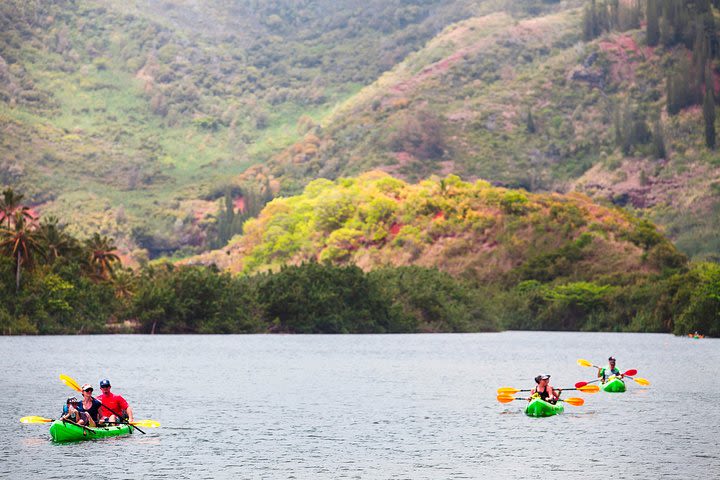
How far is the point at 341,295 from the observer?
128 m

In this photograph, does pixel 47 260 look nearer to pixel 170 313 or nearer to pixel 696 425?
pixel 170 313

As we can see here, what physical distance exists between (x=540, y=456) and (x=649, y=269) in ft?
341

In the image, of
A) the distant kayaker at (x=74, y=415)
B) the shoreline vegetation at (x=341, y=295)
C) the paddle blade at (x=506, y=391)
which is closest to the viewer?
the distant kayaker at (x=74, y=415)

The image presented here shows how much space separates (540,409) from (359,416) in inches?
314

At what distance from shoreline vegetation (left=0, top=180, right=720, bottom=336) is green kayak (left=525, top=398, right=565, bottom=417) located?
200 ft

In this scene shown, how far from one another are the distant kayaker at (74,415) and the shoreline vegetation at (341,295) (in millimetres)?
64298

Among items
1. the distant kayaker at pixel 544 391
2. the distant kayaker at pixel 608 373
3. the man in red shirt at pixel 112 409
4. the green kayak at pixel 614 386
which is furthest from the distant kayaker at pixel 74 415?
the distant kayaker at pixel 608 373

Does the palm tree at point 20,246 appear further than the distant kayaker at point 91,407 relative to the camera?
Yes

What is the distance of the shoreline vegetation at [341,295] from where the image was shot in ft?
366

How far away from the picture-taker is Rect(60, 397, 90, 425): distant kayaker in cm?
4461

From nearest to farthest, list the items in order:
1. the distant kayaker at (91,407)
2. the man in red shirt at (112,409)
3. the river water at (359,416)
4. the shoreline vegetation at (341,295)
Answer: the river water at (359,416)
the distant kayaker at (91,407)
the man in red shirt at (112,409)
the shoreline vegetation at (341,295)

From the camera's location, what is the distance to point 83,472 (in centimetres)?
3934

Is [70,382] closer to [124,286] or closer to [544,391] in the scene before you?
[544,391]

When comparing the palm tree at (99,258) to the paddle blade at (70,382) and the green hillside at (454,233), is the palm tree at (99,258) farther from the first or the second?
the paddle blade at (70,382)
